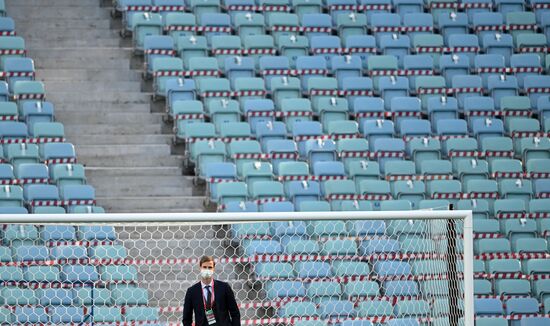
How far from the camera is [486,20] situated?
2305cm

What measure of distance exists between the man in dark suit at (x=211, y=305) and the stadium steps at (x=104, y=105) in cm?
685

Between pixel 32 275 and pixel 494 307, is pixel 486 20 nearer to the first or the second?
pixel 494 307

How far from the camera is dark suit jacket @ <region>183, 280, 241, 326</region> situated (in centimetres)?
1301

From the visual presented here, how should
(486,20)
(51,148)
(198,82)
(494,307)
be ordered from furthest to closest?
(486,20), (198,82), (51,148), (494,307)

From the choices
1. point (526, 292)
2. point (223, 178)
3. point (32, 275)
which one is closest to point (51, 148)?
point (223, 178)

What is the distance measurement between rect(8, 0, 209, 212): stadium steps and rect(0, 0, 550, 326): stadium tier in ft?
1.00

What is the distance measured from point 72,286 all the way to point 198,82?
6943 millimetres

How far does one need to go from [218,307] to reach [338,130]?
7.86 m

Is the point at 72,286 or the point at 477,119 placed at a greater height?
the point at 477,119

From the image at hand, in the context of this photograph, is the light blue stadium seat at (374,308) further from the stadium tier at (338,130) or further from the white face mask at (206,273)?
→ the white face mask at (206,273)

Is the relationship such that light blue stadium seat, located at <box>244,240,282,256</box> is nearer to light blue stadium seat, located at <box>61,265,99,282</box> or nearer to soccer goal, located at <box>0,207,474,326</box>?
soccer goal, located at <box>0,207,474,326</box>

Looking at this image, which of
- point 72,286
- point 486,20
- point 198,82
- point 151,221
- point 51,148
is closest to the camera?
point 151,221

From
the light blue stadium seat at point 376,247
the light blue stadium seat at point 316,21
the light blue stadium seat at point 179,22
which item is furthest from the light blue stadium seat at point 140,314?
the light blue stadium seat at point 316,21

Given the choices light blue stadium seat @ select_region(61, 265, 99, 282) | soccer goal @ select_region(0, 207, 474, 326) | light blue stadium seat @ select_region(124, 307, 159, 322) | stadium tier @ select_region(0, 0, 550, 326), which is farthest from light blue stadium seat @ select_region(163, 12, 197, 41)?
light blue stadium seat @ select_region(124, 307, 159, 322)
